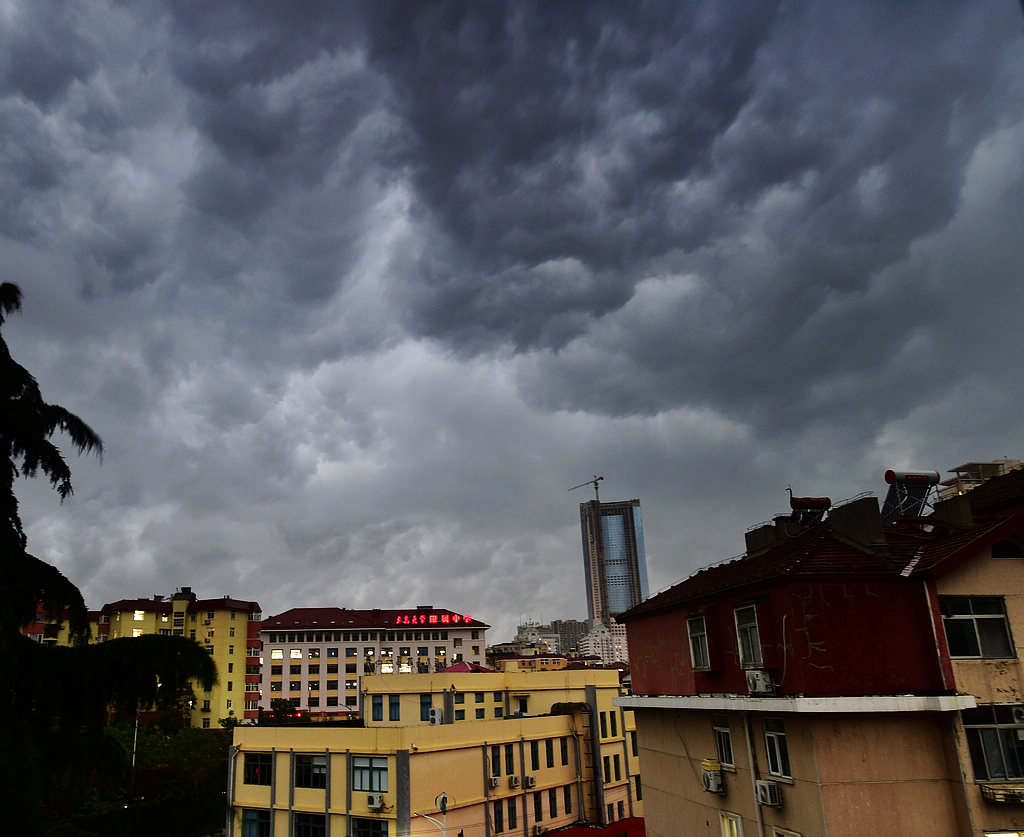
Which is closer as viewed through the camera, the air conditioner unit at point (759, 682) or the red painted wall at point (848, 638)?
the red painted wall at point (848, 638)

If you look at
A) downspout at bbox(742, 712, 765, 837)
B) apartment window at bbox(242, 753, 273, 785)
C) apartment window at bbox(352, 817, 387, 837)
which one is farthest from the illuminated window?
apartment window at bbox(242, 753, 273, 785)

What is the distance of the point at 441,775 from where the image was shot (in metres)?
31.9

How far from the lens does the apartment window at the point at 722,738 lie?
1708cm

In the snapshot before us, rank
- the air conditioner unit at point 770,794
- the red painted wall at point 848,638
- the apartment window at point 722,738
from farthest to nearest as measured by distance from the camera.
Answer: the apartment window at point 722,738
the air conditioner unit at point 770,794
the red painted wall at point 848,638

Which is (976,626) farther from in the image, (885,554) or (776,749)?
(776,749)

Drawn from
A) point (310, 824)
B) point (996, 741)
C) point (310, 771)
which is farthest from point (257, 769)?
point (996, 741)

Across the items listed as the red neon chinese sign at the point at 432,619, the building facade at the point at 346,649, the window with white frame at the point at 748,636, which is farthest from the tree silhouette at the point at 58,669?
the red neon chinese sign at the point at 432,619

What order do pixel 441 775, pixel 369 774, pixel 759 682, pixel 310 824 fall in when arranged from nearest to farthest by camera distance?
pixel 759 682 < pixel 369 774 < pixel 310 824 < pixel 441 775

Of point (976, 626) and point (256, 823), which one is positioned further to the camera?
point (256, 823)

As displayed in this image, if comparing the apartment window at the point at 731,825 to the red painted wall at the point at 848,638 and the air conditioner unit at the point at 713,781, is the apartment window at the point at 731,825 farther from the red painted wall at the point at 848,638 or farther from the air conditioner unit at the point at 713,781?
the red painted wall at the point at 848,638

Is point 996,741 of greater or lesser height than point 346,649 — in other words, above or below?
below

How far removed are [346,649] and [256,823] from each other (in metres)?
77.9

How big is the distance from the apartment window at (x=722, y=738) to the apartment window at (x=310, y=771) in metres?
20.6

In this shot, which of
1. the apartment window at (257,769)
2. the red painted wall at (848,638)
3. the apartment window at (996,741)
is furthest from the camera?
the apartment window at (257,769)
